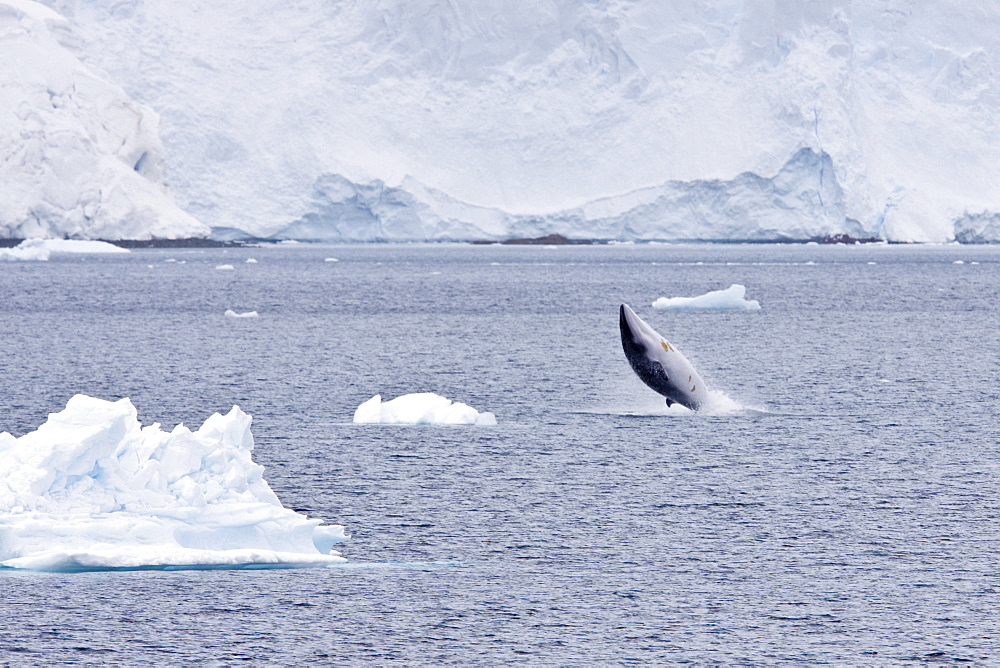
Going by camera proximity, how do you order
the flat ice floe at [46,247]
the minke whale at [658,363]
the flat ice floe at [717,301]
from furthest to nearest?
the flat ice floe at [46,247]
the flat ice floe at [717,301]
the minke whale at [658,363]

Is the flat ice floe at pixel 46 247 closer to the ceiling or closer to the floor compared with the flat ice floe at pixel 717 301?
closer to the ceiling

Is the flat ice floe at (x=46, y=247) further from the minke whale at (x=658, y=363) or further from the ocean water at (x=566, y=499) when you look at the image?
the minke whale at (x=658, y=363)

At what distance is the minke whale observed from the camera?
76.2 ft

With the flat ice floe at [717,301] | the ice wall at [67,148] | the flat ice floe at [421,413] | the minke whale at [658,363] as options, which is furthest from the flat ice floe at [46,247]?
the minke whale at [658,363]

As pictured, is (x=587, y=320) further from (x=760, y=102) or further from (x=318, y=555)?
(x=760, y=102)

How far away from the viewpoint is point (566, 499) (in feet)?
60.2

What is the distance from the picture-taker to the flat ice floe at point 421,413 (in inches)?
980

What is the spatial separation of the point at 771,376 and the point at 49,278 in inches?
2261

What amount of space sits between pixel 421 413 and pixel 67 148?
72981mm

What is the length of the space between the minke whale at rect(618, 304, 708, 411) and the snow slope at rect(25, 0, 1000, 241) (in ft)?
293

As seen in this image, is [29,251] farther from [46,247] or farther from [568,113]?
[568,113]

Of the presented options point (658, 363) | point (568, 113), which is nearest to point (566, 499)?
point (658, 363)

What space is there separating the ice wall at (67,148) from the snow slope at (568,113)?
1176 cm

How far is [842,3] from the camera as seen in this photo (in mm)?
125125
